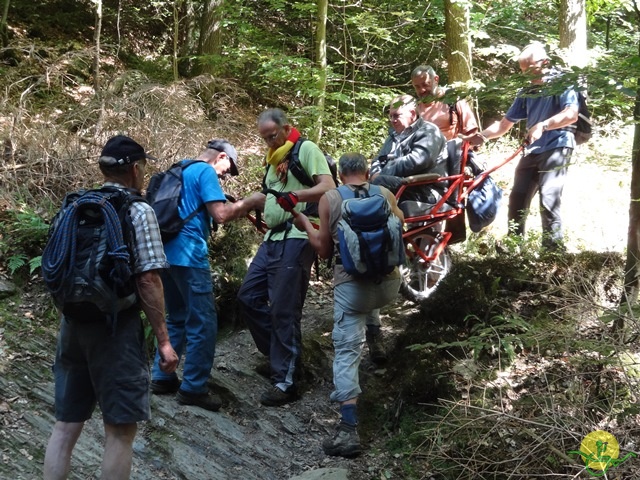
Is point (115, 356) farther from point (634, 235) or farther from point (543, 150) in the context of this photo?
point (543, 150)

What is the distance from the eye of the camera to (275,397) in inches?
195

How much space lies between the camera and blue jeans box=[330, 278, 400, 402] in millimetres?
4355

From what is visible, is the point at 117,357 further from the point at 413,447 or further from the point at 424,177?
the point at 424,177

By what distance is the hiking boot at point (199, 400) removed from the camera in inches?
186

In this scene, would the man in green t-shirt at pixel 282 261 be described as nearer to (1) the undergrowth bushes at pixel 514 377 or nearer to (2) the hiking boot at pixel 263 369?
(2) the hiking boot at pixel 263 369

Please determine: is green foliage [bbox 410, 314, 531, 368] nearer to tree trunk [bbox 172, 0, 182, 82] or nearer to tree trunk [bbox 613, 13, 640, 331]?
tree trunk [bbox 613, 13, 640, 331]

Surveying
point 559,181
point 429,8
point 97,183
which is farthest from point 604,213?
point 97,183

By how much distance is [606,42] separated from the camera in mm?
11938

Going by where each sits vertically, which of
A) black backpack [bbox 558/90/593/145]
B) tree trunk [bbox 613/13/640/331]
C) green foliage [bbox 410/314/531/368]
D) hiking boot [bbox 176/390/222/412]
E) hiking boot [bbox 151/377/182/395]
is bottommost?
hiking boot [bbox 176/390/222/412]

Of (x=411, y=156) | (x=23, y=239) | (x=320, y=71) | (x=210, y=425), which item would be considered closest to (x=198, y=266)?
(x=210, y=425)

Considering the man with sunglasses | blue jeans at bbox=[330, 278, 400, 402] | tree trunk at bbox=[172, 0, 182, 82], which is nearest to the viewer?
blue jeans at bbox=[330, 278, 400, 402]

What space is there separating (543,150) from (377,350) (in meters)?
2.62

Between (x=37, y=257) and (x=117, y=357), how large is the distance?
3.38 m

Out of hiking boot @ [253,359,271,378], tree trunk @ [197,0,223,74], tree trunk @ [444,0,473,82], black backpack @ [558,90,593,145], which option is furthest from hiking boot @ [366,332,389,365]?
tree trunk @ [197,0,223,74]
